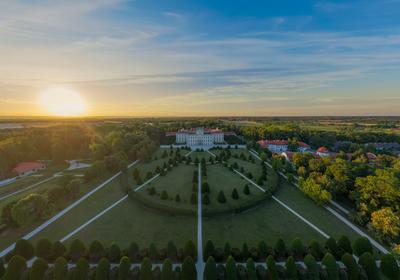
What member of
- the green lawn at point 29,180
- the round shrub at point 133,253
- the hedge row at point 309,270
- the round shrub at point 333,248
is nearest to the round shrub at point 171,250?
the round shrub at point 133,253

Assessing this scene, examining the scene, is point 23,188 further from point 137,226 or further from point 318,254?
point 318,254

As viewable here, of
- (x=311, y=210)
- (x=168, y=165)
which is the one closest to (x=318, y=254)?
(x=311, y=210)

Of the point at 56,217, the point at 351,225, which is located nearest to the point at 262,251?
the point at 351,225

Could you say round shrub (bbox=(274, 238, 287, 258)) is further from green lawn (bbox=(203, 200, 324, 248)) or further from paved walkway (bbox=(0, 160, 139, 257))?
paved walkway (bbox=(0, 160, 139, 257))

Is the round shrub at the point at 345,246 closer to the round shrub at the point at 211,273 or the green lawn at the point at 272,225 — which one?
the green lawn at the point at 272,225

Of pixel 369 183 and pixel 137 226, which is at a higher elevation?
pixel 369 183

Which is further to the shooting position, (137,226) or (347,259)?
(137,226)

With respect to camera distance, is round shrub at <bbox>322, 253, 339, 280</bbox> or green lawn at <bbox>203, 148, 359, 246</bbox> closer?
round shrub at <bbox>322, 253, 339, 280</bbox>

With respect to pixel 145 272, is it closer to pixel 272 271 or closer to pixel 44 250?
pixel 272 271

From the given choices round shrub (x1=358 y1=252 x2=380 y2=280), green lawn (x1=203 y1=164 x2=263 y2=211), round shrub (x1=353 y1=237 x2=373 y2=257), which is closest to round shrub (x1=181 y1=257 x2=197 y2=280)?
green lawn (x1=203 y1=164 x2=263 y2=211)
